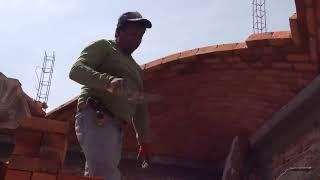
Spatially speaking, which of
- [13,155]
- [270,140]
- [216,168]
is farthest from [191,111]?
[13,155]

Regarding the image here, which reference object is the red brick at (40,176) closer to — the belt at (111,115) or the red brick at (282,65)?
the belt at (111,115)

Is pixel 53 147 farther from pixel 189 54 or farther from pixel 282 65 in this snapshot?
pixel 282 65

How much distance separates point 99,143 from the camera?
3129mm

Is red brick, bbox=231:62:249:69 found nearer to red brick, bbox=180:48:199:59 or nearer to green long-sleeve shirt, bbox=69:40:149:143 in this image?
red brick, bbox=180:48:199:59

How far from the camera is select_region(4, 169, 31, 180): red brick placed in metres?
2.45

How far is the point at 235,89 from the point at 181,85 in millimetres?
641

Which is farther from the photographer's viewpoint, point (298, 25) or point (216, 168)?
point (216, 168)

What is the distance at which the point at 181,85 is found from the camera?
5.99 meters

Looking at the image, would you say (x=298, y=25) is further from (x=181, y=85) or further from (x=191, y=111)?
(x=191, y=111)

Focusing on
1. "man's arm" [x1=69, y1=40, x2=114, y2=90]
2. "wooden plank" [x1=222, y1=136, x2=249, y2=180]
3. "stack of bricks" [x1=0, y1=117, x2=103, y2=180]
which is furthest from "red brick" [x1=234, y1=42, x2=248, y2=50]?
"stack of bricks" [x1=0, y1=117, x2=103, y2=180]

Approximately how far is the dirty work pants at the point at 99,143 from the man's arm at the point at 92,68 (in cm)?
24

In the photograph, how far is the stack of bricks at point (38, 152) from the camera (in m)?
2.50

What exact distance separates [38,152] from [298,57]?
3315 mm

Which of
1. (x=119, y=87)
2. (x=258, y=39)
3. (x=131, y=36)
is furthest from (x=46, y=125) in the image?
(x=258, y=39)
